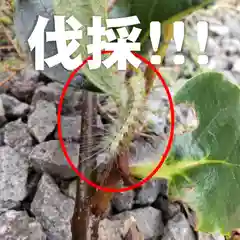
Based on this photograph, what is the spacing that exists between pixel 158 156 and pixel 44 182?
123mm

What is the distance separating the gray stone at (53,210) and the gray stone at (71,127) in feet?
0.19

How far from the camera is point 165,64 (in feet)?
1.75

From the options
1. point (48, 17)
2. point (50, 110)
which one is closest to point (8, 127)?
point (50, 110)

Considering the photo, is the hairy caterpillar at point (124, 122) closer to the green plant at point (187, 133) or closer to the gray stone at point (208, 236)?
the green plant at point (187, 133)

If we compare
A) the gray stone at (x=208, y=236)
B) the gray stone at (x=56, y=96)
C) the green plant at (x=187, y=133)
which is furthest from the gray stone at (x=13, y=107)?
the gray stone at (x=208, y=236)

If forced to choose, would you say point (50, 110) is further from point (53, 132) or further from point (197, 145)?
point (197, 145)

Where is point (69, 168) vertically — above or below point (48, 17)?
below

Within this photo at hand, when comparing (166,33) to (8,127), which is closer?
(166,33)

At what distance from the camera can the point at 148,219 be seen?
1.69ft

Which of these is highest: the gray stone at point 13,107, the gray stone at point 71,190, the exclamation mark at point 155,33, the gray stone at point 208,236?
the exclamation mark at point 155,33

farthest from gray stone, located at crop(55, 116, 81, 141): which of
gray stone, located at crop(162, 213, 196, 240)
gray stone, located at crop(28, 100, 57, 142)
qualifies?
gray stone, located at crop(162, 213, 196, 240)

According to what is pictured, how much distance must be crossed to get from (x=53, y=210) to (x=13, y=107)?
0.48ft

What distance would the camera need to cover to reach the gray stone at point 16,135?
0.54 meters

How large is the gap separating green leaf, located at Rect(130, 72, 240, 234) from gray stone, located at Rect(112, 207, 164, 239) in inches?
2.1
